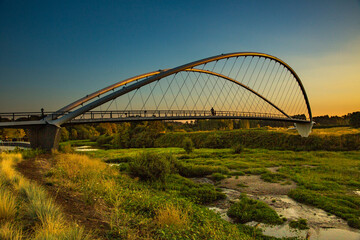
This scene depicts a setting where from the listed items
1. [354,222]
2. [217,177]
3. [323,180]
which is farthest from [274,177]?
[354,222]

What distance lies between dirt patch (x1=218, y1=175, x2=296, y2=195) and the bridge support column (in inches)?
677

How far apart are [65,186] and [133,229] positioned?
560 centimetres

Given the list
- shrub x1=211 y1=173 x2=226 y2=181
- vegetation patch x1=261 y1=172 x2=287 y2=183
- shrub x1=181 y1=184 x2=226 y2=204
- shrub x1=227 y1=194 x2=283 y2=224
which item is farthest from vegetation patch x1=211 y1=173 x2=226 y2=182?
shrub x1=227 y1=194 x2=283 y2=224

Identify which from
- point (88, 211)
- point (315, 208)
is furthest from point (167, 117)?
point (88, 211)

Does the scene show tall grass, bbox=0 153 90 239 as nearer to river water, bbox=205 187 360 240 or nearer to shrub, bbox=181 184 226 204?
river water, bbox=205 187 360 240

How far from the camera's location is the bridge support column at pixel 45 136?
2205 cm

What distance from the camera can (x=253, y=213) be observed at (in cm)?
1255

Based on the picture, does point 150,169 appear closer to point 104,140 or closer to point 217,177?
point 217,177

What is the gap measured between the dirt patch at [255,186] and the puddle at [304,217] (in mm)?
1557

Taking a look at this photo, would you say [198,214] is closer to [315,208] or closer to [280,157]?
[315,208]

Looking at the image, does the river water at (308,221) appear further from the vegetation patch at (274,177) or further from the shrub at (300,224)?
the vegetation patch at (274,177)

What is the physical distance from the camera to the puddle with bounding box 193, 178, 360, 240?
10.4 meters

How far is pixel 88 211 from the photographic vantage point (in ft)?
24.5

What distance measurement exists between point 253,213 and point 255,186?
24.8 feet
